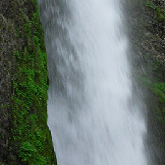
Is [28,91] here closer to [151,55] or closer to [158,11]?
[151,55]

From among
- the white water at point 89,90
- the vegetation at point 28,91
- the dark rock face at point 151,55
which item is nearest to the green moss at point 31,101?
the vegetation at point 28,91

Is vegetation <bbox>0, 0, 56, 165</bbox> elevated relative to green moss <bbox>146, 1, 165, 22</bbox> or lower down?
lower down

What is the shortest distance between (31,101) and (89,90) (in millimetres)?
3751

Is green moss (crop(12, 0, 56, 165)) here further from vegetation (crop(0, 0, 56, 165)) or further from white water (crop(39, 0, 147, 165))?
white water (crop(39, 0, 147, 165))

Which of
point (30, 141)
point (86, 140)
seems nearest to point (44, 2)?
point (86, 140)

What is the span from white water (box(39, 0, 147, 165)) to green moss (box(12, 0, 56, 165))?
1550mm

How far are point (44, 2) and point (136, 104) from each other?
206 inches

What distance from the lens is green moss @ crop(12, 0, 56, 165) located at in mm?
4400

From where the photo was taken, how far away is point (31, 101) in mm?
5090

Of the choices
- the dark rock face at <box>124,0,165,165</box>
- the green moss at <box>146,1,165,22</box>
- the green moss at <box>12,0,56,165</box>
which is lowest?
the green moss at <box>12,0,56,165</box>

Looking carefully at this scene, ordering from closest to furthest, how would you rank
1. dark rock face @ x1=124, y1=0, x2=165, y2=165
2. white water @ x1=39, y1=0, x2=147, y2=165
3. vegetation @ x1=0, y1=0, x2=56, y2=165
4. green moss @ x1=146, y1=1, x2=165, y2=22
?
vegetation @ x1=0, y1=0, x2=56, y2=165, white water @ x1=39, y1=0, x2=147, y2=165, dark rock face @ x1=124, y1=0, x2=165, y2=165, green moss @ x1=146, y1=1, x2=165, y2=22

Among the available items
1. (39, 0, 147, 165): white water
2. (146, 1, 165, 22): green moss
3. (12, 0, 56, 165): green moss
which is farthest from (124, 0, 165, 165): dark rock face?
(12, 0, 56, 165): green moss

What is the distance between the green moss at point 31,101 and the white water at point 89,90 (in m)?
1.55

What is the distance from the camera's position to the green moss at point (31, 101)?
4.40 meters
